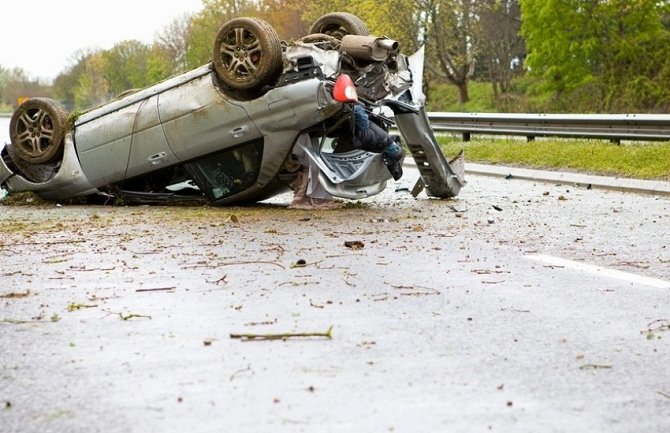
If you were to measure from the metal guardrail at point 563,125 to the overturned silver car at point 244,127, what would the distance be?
6064 mm

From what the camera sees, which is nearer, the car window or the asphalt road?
the asphalt road

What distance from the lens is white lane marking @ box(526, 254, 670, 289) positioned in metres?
7.10

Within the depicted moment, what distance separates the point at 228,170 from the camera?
40.0ft

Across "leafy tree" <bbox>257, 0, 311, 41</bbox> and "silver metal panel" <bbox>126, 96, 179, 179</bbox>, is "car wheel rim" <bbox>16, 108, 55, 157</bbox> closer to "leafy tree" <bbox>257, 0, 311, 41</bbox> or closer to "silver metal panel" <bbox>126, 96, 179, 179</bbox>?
"silver metal panel" <bbox>126, 96, 179, 179</bbox>

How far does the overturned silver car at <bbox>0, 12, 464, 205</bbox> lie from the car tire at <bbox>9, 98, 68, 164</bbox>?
0.05 feet

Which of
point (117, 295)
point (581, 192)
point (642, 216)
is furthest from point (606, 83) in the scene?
point (117, 295)

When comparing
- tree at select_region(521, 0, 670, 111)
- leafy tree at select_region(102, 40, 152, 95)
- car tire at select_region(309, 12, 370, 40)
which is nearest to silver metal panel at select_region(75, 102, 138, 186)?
car tire at select_region(309, 12, 370, 40)

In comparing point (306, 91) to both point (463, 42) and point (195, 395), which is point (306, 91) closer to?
point (195, 395)

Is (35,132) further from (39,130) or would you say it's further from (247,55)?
(247,55)

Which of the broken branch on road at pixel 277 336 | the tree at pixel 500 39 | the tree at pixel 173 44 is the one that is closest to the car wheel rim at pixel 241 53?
the broken branch on road at pixel 277 336

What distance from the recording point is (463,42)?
5569 cm

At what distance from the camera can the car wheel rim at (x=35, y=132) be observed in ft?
43.3

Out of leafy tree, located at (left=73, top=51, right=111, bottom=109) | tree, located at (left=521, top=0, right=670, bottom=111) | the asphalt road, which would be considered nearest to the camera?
the asphalt road

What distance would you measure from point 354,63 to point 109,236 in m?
3.36
